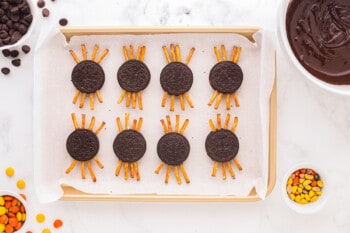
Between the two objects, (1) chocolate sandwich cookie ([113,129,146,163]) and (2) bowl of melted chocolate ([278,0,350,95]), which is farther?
(1) chocolate sandwich cookie ([113,129,146,163])

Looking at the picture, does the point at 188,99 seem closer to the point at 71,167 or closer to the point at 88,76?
the point at 88,76

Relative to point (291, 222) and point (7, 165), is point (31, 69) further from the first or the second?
point (291, 222)

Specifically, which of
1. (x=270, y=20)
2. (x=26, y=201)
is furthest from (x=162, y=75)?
(x=26, y=201)

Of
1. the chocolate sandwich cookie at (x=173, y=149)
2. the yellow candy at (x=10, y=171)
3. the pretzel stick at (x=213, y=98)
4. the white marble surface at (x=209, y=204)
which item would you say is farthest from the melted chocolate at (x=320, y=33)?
the yellow candy at (x=10, y=171)

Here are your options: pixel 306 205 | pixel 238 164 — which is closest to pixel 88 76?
pixel 238 164

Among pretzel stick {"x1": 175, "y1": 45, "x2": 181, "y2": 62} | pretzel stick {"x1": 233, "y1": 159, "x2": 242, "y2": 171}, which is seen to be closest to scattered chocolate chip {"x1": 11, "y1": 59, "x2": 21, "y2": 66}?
pretzel stick {"x1": 175, "y1": 45, "x2": 181, "y2": 62}

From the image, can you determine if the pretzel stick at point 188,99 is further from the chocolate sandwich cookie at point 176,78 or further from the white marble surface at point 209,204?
the white marble surface at point 209,204

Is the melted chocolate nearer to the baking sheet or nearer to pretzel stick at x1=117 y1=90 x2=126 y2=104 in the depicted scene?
the baking sheet
